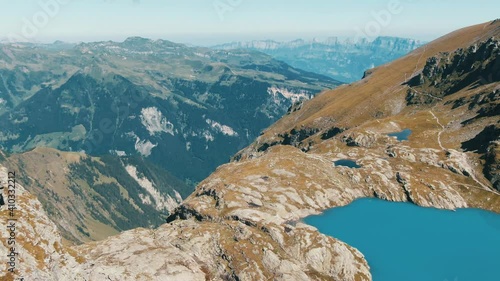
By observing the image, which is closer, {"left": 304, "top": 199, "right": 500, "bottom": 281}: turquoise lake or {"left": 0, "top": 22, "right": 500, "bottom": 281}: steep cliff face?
{"left": 0, "top": 22, "right": 500, "bottom": 281}: steep cliff face

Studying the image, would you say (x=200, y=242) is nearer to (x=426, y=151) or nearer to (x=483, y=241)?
(x=483, y=241)

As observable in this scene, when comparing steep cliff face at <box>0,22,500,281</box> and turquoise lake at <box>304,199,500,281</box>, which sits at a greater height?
steep cliff face at <box>0,22,500,281</box>

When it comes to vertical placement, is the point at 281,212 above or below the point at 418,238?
above

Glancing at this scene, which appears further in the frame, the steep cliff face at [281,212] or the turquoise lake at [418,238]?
the turquoise lake at [418,238]

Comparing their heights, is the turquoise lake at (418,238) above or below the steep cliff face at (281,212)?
below

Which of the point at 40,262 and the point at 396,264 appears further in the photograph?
the point at 396,264

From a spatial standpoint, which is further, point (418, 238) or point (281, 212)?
point (281, 212)

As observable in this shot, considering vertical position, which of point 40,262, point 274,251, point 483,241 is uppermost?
point 40,262

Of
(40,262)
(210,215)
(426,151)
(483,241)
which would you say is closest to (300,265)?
(210,215)
